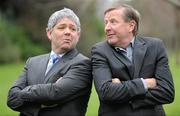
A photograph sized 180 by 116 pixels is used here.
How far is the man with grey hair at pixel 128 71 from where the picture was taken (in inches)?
192

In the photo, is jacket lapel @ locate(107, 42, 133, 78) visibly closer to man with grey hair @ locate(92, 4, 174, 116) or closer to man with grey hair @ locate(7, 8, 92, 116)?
man with grey hair @ locate(92, 4, 174, 116)

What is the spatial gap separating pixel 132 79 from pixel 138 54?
260mm

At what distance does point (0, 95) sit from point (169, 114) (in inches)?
247

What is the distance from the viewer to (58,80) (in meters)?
5.11

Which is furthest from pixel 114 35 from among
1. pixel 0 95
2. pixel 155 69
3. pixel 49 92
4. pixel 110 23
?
pixel 0 95

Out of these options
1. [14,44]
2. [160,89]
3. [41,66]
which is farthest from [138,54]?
[14,44]

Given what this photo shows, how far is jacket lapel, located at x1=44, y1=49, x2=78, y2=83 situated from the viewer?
17.1 feet

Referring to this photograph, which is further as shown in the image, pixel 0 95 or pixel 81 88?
pixel 0 95

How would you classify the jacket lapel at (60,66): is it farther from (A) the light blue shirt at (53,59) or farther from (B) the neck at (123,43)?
(B) the neck at (123,43)

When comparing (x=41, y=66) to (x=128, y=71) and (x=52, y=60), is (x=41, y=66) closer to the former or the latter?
(x=52, y=60)

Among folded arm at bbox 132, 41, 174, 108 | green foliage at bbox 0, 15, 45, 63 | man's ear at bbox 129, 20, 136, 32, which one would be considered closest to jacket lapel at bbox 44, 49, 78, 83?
man's ear at bbox 129, 20, 136, 32

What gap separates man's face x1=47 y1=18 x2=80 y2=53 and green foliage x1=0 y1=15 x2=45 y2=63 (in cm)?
2636

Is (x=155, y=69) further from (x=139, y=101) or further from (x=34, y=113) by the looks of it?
(x=34, y=113)

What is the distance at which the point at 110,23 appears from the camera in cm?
507
